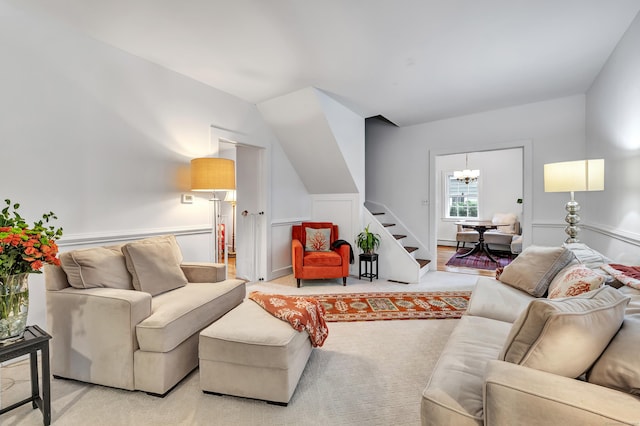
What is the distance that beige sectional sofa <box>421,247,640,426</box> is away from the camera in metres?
0.81

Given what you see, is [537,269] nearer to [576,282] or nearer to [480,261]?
[576,282]

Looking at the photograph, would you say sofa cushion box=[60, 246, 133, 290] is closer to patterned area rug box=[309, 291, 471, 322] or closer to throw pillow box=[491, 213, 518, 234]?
patterned area rug box=[309, 291, 471, 322]

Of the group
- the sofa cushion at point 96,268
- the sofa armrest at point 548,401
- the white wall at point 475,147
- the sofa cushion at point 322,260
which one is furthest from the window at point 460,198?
the sofa cushion at point 96,268

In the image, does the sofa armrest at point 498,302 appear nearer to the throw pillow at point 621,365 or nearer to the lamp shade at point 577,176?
the throw pillow at point 621,365

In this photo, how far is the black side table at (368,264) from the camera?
13.9ft

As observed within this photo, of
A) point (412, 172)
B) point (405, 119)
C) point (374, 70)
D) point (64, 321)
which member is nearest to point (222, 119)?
point (374, 70)

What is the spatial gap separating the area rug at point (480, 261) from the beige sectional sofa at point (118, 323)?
4809 mm

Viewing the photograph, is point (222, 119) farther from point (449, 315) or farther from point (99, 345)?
point (449, 315)

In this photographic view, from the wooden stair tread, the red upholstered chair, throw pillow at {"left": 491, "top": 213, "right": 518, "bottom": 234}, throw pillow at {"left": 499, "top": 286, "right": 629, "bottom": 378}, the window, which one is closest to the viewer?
throw pillow at {"left": 499, "top": 286, "right": 629, "bottom": 378}

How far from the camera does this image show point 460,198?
7.79 meters

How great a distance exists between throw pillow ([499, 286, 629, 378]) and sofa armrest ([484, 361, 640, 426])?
0.05m

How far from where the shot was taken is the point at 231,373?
1667 mm

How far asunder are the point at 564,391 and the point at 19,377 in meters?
2.93

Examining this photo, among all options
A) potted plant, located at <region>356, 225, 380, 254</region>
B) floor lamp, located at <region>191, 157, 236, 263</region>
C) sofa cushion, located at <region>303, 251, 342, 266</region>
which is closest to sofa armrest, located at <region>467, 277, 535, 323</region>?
sofa cushion, located at <region>303, 251, 342, 266</region>
